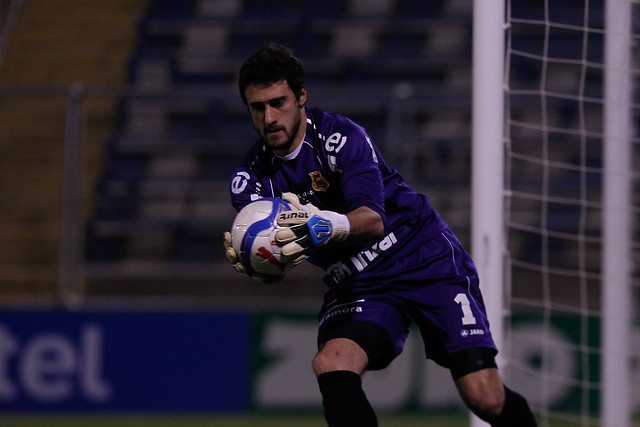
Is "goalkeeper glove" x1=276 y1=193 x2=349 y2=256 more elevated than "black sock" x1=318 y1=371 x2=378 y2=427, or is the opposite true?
"goalkeeper glove" x1=276 y1=193 x2=349 y2=256

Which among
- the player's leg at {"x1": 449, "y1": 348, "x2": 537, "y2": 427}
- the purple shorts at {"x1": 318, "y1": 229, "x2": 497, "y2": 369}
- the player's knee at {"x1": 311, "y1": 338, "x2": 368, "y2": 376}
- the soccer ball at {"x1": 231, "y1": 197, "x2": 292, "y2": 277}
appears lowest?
the player's leg at {"x1": 449, "y1": 348, "x2": 537, "y2": 427}

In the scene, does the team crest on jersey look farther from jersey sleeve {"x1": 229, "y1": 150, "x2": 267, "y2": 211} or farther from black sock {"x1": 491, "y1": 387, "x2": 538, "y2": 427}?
black sock {"x1": 491, "y1": 387, "x2": 538, "y2": 427}

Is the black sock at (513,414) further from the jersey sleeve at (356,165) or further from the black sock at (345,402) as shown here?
the jersey sleeve at (356,165)

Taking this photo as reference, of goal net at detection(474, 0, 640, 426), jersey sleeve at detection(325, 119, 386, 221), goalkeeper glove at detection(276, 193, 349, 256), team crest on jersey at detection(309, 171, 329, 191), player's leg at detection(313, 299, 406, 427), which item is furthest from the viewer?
goal net at detection(474, 0, 640, 426)

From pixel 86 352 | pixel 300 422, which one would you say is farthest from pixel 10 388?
pixel 300 422

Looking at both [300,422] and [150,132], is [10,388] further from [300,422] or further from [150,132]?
[150,132]

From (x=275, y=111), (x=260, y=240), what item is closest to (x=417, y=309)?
(x=260, y=240)

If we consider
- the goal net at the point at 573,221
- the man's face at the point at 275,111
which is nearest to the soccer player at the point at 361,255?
the man's face at the point at 275,111

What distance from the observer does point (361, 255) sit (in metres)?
3.86

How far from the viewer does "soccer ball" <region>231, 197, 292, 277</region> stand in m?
3.41

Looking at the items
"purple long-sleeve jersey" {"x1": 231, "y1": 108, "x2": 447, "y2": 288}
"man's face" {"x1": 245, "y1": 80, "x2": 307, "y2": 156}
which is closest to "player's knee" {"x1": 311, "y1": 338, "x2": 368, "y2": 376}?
"purple long-sleeve jersey" {"x1": 231, "y1": 108, "x2": 447, "y2": 288}

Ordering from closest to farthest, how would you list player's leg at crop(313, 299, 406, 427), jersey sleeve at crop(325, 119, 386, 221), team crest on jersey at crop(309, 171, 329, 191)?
player's leg at crop(313, 299, 406, 427), jersey sleeve at crop(325, 119, 386, 221), team crest on jersey at crop(309, 171, 329, 191)

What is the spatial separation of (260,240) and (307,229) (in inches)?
7.1

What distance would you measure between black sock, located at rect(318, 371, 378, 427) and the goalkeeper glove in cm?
49
